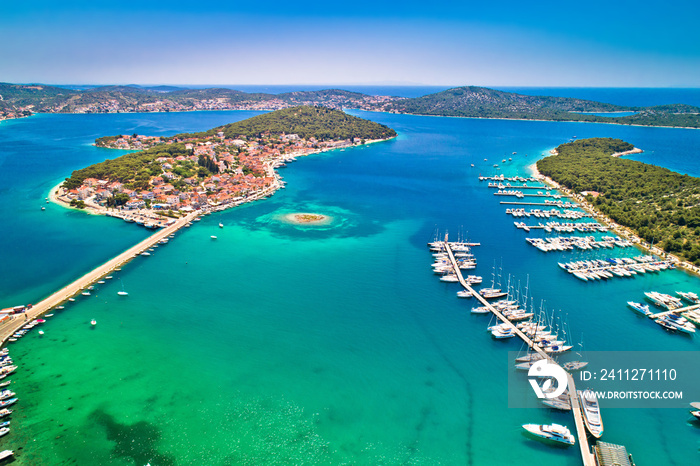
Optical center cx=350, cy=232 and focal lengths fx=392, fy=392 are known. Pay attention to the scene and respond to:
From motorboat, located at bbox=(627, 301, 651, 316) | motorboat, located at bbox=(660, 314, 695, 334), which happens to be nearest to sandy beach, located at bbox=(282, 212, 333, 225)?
motorboat, located at bbox=(627, 301, 651, 316)

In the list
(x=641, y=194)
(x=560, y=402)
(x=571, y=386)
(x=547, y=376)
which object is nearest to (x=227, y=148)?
(x=641, y=194)

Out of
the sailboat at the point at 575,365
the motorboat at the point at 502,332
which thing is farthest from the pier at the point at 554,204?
the sailboat at the point at 575,365

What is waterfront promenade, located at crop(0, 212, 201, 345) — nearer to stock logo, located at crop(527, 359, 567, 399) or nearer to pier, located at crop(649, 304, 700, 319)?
stock logo, located at crop(527, 359, 567, 399)

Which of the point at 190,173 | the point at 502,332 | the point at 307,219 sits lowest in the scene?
the point at 502,332

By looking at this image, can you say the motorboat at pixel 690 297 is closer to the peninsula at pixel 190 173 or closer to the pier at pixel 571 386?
the pier at pixel 571 386

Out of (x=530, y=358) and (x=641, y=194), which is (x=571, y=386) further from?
(x=641, y=194)

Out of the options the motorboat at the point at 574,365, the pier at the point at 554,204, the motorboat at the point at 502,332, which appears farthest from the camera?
the pier at the point at 554,204
